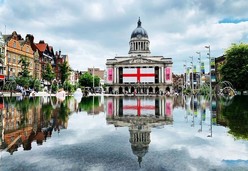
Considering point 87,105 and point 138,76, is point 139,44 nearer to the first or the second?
point 138,76

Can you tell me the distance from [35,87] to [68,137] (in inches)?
2495

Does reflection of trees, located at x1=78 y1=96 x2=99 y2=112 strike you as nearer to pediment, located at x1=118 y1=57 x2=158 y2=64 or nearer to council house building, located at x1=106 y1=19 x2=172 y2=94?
council house building, located at x1=106 y1=19 x2=172 y2=94

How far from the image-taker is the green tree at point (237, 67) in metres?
58.5

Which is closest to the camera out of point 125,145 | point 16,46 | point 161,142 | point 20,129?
point 125,145

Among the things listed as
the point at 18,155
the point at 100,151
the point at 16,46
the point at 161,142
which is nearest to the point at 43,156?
the point at 18,155

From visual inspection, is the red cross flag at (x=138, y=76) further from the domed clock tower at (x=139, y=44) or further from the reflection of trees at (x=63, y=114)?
the reflection of trees at (x=63, y=114)

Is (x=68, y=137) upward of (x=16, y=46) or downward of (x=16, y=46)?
downward

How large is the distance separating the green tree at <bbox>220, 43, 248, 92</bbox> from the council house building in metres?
55.2

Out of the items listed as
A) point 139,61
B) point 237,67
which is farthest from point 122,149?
point 139,61

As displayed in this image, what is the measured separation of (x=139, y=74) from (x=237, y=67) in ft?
204

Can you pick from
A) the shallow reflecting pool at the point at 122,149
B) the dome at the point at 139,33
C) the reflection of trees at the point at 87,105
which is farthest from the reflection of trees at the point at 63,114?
the dome at the point at 139,33

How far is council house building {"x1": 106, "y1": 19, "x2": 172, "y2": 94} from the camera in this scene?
120m

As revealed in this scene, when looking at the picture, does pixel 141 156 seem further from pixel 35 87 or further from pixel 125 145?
pixel 35 87

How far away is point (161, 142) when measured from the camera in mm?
9500
